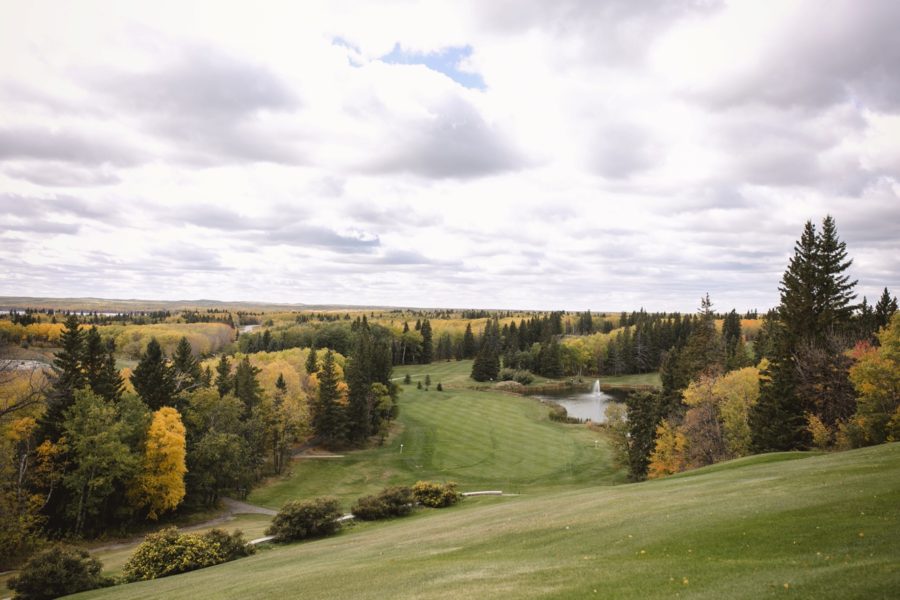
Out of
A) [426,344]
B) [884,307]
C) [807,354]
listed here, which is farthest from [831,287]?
[426,344]

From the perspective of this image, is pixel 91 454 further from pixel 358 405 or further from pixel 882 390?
pixel 882 390

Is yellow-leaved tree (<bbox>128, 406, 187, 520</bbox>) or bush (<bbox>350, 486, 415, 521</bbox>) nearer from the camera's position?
bush (<bbox>350, 486, 415, 521</bbox>)

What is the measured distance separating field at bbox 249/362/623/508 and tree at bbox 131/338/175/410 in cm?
1378

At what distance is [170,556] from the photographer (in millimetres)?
27812

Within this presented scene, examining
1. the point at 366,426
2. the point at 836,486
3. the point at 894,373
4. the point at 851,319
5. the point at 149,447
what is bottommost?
the point at 366,426

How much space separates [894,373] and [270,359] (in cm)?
9305

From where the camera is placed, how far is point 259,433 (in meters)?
60.2

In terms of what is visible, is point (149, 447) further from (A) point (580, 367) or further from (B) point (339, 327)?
(A) point (580, 367)

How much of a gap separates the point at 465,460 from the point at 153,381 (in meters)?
37.4

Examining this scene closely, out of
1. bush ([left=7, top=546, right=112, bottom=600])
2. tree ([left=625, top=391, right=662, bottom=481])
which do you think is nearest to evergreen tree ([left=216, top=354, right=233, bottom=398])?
bush ([left=7, top=546, right=112, bottom=600])

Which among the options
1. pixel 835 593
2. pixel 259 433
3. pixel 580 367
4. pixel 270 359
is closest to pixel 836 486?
pixel 835 593

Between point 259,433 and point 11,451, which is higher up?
point 11,451

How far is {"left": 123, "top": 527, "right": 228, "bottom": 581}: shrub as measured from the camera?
89.2 ft

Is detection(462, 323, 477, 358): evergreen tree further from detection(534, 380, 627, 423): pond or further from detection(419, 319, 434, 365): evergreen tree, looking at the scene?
detection(534, 380, 627, 423): pond
